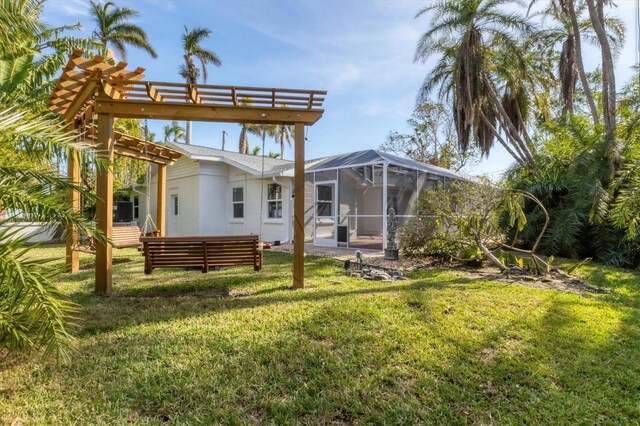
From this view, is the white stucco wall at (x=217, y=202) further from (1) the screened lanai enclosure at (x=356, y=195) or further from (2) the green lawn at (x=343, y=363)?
(2) the green lawn at (x=343, y=363)

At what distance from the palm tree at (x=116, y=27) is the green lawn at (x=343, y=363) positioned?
71.7 feet

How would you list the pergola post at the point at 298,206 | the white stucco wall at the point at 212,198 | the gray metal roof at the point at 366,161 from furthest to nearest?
1. the white stucco wall at the point at 212,198
2. the gray metal roof at the point at 366,161
3. the pergola post at the point at 298,206

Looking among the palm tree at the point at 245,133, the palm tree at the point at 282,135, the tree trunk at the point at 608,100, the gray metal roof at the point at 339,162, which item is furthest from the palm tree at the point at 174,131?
the tree trunk at the point at 608,100

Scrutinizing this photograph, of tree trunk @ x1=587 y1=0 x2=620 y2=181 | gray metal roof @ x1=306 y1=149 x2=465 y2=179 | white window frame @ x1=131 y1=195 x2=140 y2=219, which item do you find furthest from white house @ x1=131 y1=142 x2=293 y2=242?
tree trunk @ x1=587 y1=0 x2=620 y2=181

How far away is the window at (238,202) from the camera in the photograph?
15062 mm

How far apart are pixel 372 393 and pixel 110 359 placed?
2.50 m

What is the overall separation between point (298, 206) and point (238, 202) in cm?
993

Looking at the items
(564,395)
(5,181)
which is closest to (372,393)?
(564,395)

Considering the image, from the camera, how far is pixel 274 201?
46.2 ft

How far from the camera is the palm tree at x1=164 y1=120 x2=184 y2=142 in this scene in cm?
3512

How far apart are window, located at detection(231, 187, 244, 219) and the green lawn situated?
984 cm

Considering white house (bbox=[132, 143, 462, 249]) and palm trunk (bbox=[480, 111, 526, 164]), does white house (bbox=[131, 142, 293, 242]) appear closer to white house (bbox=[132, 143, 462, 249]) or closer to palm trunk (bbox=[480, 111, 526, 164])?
white house (bbox=[132, 143, 462, 249])

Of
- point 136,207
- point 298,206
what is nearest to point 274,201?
point 298,206

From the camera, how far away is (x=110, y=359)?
3180 mm
